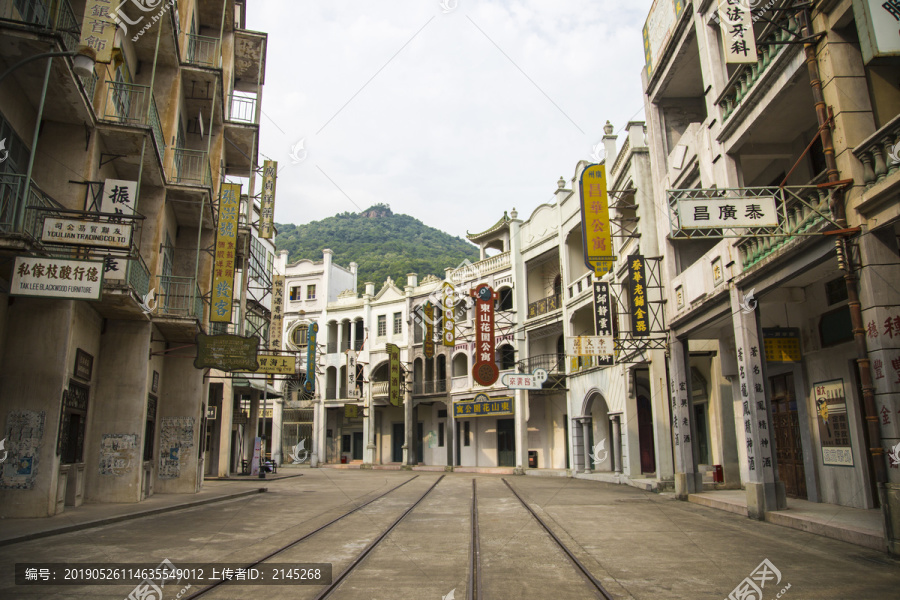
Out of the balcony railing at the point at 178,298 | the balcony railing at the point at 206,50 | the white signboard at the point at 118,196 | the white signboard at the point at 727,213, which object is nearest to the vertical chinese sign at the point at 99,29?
the white signboard at the point at 118,196

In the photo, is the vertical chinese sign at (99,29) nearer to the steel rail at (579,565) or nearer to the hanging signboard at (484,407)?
the steel rail at (579,565)

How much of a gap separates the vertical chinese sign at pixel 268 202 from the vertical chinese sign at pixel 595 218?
11851 millimetres

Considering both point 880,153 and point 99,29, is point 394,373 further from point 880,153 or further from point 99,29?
point 880,153

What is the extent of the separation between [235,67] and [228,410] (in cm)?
1483

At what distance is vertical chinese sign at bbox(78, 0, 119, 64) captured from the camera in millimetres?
11102

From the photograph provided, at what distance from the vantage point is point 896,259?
9.05 m

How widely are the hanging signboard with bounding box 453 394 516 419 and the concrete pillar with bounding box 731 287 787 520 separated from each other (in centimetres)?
2178

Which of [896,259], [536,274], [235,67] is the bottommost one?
[896,259]

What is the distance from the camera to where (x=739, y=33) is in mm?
11812

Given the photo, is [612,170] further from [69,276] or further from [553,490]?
[69,276]

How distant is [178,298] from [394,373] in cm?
2249

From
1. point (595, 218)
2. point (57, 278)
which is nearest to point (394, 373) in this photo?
point (595, 218)

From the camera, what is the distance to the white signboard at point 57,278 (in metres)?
9.59

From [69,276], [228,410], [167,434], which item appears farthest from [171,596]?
[228,410]
